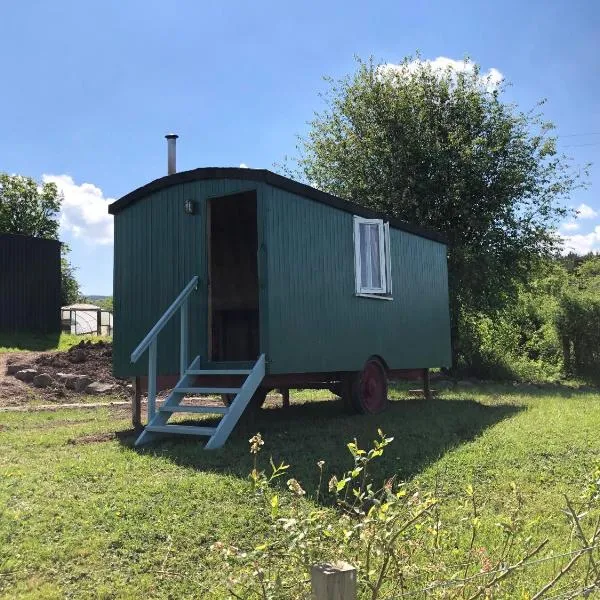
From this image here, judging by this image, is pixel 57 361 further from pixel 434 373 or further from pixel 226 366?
pixel 434 373

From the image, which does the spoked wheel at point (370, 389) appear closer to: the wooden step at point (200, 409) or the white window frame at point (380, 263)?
the white window frame at point (380, 263)

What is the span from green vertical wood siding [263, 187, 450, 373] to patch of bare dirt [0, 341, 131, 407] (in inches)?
200

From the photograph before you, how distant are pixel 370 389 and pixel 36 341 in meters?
12.1

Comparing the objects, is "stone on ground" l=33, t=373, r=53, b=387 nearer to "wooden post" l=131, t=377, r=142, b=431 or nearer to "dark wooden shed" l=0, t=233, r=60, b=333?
"wooden post" l=131, t=377, r=142, b=431

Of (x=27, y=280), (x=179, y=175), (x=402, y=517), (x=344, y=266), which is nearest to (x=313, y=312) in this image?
(x=344, y=266)

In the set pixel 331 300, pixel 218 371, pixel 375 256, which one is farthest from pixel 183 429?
pixel 375 256

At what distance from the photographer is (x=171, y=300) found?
24.9ft

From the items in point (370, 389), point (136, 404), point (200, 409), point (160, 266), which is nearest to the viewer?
point (200, 409)

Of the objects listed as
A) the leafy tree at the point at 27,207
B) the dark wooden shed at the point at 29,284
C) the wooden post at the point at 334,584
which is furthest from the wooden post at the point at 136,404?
the leafy tree at the point at 27,207

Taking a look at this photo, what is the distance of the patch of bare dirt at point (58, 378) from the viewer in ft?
36.4

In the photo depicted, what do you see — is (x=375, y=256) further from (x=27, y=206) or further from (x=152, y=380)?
(x=27, y=206)

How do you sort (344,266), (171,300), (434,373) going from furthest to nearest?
(434,373)
(344,266)
(171,300)

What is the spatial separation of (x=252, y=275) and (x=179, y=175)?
272 cm

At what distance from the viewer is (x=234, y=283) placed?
9.80 meters
